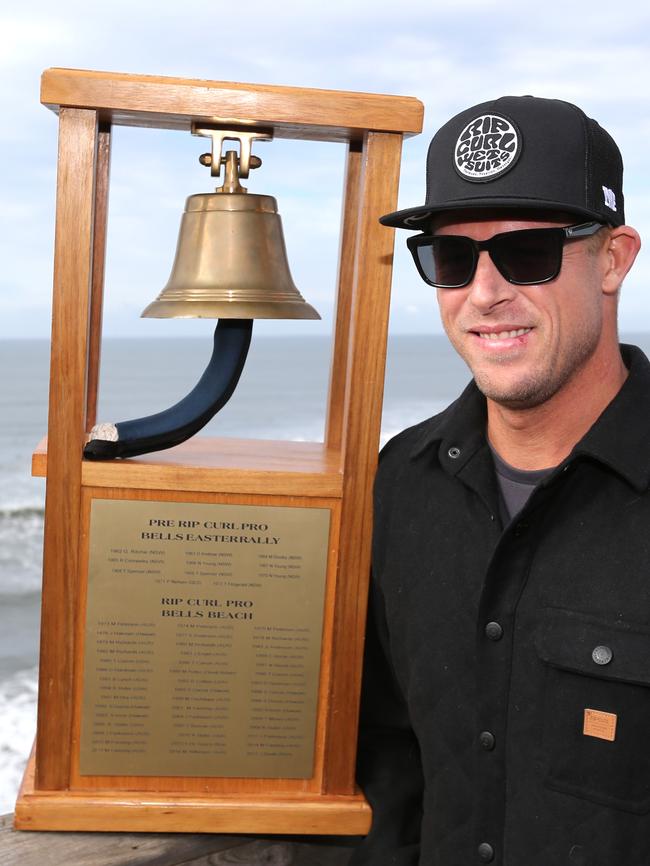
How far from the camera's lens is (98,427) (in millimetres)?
2346

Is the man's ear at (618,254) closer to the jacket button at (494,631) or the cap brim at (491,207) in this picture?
the cap brim at (491,207)

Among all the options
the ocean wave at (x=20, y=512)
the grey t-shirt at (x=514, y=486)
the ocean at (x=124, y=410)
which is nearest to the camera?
the grey t-shirt at (x=514, y=486)

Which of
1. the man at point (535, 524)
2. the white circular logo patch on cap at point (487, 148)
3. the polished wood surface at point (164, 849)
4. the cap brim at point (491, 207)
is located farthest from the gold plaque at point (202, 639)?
the white circular logo patch on cap at point (487, 148)

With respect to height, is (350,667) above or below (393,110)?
below

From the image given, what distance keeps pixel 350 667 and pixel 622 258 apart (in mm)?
953

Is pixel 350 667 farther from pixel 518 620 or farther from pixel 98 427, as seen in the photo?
pixel 98 427

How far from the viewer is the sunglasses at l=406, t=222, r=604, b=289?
2.05 m

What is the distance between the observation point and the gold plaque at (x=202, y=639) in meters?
2.37

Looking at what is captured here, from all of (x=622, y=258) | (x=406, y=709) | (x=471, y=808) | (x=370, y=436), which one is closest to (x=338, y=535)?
(x=370, y=436)

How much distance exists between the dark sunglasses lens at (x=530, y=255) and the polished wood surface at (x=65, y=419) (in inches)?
30.4

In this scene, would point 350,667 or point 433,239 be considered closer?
point 433,239

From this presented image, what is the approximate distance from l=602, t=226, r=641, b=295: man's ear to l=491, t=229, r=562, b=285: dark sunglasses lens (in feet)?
0.41

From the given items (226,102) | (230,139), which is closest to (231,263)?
(230,139)

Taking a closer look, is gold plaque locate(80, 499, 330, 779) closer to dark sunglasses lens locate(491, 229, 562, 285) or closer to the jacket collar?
the jacket collar
